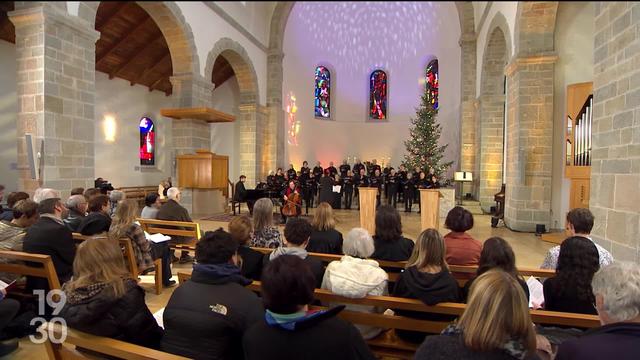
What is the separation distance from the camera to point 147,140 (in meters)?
13.0

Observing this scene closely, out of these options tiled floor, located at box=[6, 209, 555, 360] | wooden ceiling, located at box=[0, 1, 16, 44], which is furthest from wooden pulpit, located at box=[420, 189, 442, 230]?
wooden ceiling, located at box=[0, 1, 16, 44]

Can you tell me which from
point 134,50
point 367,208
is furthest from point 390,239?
point 134,50

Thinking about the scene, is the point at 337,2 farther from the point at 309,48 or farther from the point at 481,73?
the point at 309,48

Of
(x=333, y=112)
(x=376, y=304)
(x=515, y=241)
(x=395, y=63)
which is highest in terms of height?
(x=395, y=63)

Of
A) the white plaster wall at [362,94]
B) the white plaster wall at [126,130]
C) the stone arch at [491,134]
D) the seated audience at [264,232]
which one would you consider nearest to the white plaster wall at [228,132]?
the white plaster wall at [126,130]

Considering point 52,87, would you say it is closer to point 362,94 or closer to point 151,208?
point 151,208

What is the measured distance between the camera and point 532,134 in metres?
7.01

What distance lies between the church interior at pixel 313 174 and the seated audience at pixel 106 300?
1 cm

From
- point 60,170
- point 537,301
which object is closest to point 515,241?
point 537,301

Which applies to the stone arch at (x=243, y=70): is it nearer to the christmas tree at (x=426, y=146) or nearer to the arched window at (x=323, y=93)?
the arched window at (x=323, y=93)

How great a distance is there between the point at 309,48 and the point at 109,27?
290 inches

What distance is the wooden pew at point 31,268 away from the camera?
243 cm

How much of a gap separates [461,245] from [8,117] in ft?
32.8

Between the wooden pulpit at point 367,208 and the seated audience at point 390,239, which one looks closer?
the seated audience at point 390,239
